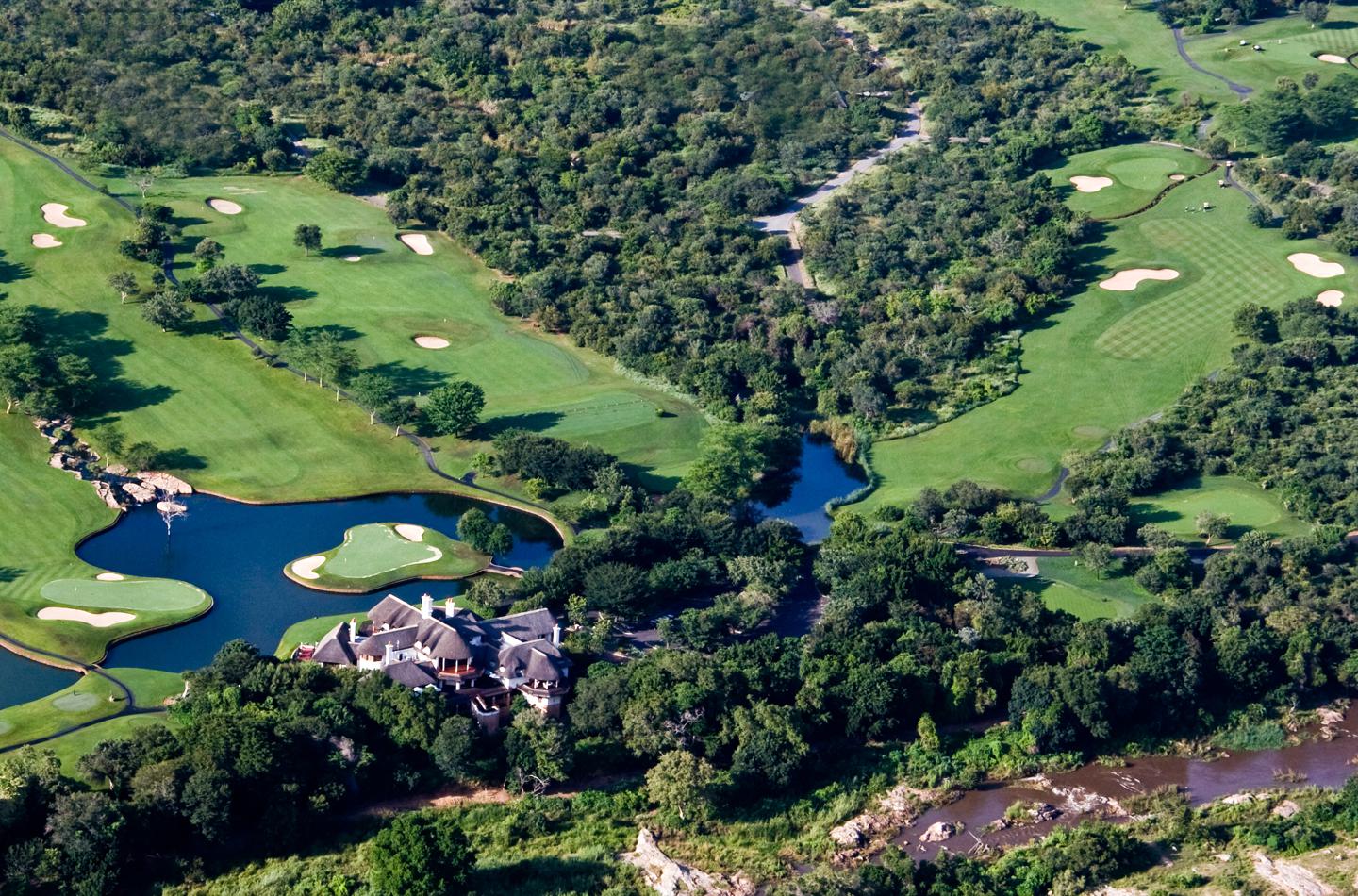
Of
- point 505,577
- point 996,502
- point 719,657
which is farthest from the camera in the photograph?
point 996,502

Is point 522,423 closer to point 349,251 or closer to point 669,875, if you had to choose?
point 349,251

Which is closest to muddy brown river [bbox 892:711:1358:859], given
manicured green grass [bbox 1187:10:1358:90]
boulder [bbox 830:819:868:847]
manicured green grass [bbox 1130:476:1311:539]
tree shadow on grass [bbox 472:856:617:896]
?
boulder [bbox 830:819:868:847]

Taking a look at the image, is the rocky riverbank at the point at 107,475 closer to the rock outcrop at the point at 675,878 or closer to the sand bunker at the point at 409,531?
the sand bunker at the point at 409,531

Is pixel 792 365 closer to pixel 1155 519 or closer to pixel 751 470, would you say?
pixel 751 470

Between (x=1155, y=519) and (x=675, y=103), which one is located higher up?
(x=675, y=103)

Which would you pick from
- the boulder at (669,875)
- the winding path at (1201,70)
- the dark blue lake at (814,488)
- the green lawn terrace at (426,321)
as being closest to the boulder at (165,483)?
the green lawn terrace at (426,321)

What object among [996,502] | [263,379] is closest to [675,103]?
[263,379]

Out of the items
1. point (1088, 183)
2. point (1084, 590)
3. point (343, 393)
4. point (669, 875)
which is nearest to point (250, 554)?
point (343, 393)
